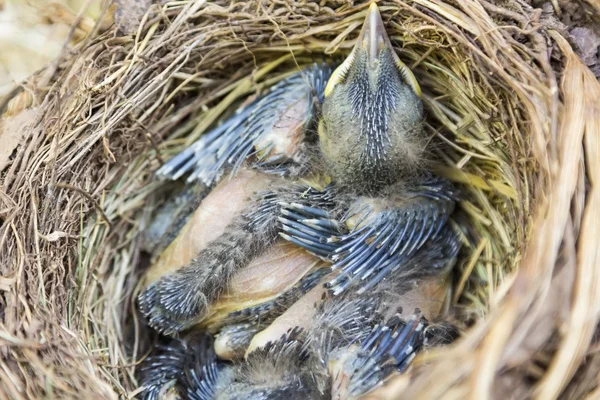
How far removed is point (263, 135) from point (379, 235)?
1.38 ft

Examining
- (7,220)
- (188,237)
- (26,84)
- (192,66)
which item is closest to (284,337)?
A: (188,237)

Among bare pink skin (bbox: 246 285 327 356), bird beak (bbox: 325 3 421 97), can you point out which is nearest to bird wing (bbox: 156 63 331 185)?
bird beak (bbox: 325 3 421 97)

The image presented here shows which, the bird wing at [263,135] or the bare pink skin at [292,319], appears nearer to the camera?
the bare pink skin at [292,319]

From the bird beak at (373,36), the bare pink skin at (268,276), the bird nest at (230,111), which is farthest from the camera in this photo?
the bare pink skin at (268,276)

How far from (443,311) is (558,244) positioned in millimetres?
584

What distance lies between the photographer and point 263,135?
1558 millimetres

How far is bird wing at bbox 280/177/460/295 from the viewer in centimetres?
138

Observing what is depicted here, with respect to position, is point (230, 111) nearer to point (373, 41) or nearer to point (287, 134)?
point (287, 134)

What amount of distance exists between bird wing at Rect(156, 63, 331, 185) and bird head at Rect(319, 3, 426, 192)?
104mm

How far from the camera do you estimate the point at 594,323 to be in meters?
0.92

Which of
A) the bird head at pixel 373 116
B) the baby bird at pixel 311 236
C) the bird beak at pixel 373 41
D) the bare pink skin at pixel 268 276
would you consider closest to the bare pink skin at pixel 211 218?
the baby bird at pixel 311 236

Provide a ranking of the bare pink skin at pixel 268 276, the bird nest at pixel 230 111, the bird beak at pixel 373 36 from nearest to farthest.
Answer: the bird nest at pixel 230 111 → the bird beak at pixel 373 36 → the bare pink skin at pixel 268 276

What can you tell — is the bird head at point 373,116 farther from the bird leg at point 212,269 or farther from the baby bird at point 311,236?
the bird leg at point 212,269

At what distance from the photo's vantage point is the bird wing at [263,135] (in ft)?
5.08
